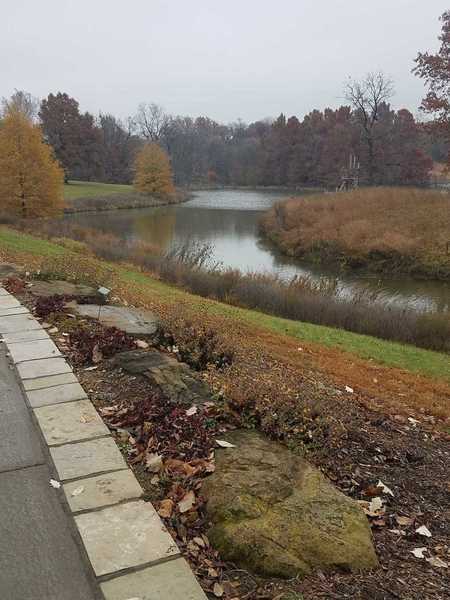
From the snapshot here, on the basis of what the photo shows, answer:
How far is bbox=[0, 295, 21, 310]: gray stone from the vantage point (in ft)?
19.2

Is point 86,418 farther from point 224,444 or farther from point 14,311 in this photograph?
point 14,311

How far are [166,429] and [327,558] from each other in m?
1.34

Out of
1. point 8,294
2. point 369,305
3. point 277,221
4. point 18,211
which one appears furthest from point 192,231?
point 8,294

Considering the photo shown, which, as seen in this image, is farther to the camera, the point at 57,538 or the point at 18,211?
the point at 18,211

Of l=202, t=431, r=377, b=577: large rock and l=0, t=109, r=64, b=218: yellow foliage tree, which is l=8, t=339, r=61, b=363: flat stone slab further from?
l=0, t=109, r=64, b=218: yellow foliage tree

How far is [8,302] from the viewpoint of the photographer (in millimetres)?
5996

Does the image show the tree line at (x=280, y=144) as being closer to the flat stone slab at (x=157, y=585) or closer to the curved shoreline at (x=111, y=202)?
the curved shoreline at (x=111, y=202)

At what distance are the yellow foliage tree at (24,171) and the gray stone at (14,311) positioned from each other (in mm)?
22297

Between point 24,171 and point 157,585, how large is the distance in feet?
88.2

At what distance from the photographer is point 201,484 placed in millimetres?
2807

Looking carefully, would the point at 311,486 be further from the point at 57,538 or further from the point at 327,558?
the point at 57,538

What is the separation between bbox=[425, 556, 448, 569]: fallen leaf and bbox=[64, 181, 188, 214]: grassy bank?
43115 millimetres

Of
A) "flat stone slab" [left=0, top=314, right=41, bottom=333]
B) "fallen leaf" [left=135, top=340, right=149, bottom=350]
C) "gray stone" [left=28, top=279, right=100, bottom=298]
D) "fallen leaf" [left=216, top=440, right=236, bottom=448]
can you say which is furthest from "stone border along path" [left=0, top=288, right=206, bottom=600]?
"gray stone" [left=28, top=279, right=100, bottom=298]

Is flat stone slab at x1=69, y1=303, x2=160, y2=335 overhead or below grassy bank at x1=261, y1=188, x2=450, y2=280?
overhead
